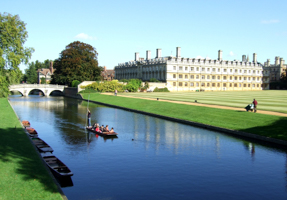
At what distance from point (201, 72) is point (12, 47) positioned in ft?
227

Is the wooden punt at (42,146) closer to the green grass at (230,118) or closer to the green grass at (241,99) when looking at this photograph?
the green grass at (230,118)

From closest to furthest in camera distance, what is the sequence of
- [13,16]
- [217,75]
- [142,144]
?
[142,144] < [13,16] < [217,75]

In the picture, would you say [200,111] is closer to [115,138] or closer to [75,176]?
[115,138]

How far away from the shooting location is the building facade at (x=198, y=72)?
92938 mm

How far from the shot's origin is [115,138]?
23844 millimetres

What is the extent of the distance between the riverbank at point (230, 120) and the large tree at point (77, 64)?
46959mm

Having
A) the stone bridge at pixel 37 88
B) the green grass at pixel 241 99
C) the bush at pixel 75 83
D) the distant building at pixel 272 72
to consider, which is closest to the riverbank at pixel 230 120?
the green grass at pixel 241 99

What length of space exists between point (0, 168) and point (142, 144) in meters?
10.6

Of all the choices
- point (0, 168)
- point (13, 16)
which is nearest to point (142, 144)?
point (0, 168)

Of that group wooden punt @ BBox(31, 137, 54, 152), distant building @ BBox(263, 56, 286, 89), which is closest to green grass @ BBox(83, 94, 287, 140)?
wooden punt @ BBox(31, 137, 54, 152)

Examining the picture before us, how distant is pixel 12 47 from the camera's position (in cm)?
3988

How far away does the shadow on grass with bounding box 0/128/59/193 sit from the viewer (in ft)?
39.1

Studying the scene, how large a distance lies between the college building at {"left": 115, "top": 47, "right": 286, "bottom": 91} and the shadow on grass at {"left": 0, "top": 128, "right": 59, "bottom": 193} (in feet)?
244

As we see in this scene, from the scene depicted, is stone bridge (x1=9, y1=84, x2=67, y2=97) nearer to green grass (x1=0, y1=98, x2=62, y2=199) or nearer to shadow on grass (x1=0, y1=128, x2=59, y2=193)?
shadow on grass (x1=0, y1=128, x2=59, y2=193)
